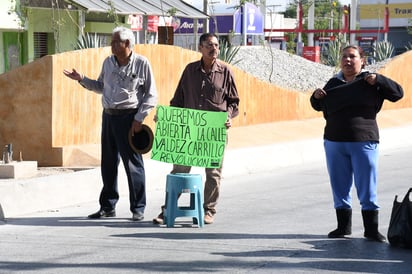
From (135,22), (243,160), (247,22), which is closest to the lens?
(243,160)

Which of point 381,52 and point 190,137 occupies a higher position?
point 381,52

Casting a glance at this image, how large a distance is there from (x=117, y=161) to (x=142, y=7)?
17.2m

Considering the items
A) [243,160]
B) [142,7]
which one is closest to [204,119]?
[243,160]

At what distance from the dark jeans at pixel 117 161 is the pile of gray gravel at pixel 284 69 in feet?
53.9

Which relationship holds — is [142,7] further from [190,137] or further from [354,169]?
[354,169]

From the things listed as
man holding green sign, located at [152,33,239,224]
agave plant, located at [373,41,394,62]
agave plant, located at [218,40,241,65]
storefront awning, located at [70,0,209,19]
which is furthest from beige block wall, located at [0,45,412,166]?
agave plant, located at [373,41,394,62]

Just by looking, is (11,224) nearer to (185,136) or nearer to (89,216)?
(89,216)

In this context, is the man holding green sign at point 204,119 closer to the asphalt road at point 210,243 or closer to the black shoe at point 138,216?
the black shoe at point 138,216

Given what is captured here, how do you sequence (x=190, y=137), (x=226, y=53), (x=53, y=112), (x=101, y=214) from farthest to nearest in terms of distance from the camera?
(x=226, y=53), (x=53, y=112), (x=101, y=214), (x=190, y=137)

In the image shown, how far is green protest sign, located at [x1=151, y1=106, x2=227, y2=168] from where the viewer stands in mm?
10172

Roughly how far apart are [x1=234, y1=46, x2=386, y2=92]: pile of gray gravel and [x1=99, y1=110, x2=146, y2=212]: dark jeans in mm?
16426

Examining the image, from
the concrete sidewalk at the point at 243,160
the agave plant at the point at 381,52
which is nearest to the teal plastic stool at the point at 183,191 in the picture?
the concrete sidewalk at the point at 243,160

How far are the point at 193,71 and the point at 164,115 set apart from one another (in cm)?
58

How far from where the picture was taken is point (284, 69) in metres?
30.1
